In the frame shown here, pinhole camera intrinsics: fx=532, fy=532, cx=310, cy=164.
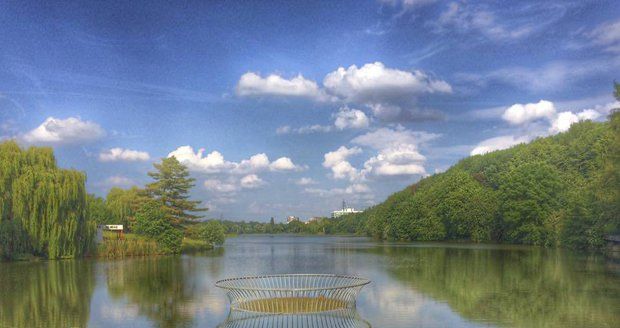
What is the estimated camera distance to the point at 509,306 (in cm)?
1688

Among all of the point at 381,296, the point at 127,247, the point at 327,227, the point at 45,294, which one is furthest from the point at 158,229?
the point at 327,227

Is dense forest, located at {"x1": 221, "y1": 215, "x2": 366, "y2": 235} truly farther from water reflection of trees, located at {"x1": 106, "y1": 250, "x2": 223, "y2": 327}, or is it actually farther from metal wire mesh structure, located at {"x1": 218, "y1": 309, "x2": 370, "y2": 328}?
metal wire mesh structure, located at {"x1": 218, "y1": 309, "x2": 370, "y2": 328}

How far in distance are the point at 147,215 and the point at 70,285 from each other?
2250 cm

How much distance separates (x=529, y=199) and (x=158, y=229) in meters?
43.2

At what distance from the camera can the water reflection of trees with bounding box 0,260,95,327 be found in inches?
602

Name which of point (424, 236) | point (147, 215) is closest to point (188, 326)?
point (147, 215)

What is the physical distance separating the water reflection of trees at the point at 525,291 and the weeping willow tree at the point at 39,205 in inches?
903

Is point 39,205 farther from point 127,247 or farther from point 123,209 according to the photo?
point 123,209

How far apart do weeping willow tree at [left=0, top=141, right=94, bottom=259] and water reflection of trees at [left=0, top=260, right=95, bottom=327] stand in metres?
3.65

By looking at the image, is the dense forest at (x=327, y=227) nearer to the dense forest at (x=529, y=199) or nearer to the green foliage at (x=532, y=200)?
the dense forest at (x=529, y=199)

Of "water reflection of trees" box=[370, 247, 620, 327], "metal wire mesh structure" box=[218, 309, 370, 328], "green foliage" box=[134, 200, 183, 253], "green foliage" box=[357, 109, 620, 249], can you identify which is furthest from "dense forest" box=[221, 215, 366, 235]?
"metal wire mesh structure" box=[218, 309, 370, 328]

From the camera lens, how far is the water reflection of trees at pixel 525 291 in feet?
49.3

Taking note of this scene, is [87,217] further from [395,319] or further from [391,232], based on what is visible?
[391,232]

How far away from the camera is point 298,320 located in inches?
580
